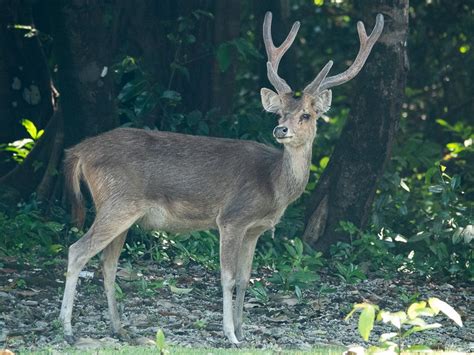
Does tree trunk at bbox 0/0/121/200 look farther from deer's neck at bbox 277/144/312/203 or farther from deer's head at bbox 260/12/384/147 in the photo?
deer's neck at bbox 277/144/312/203

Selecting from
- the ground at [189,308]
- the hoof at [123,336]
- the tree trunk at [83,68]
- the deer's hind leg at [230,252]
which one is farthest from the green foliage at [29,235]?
the deer's hind leg at [230,252]

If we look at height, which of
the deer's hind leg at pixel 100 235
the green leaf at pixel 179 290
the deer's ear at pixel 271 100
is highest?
the deer's ear at pixel 271 100

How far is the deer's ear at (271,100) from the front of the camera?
9414 millimetres

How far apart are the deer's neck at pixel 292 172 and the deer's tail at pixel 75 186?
1721 mm

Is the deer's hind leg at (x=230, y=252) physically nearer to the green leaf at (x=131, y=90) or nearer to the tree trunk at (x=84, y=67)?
the tree trunk at (x=84, y=67)

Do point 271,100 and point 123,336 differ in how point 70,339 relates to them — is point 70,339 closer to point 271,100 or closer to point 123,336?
point 123,336

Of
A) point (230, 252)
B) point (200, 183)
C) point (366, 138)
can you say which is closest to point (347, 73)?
point (200, 183)

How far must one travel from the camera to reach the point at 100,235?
879 cm

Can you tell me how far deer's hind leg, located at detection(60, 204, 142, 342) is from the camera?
28.5 feet

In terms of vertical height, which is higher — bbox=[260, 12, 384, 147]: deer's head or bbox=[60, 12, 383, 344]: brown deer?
bbox=[260, 12, 384, 147]: deer's head

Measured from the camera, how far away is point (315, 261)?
33.9 ft

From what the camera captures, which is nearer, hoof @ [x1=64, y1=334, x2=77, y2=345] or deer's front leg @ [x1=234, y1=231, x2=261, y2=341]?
hoof @ [x1=64, y1=334, x2=77, y2=345]

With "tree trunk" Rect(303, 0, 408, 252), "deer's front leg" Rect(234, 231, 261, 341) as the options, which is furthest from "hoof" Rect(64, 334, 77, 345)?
"tree trunk" Rect(303, 0, 408, 252)

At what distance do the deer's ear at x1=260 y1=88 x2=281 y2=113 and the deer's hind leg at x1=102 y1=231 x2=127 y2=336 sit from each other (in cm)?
172
